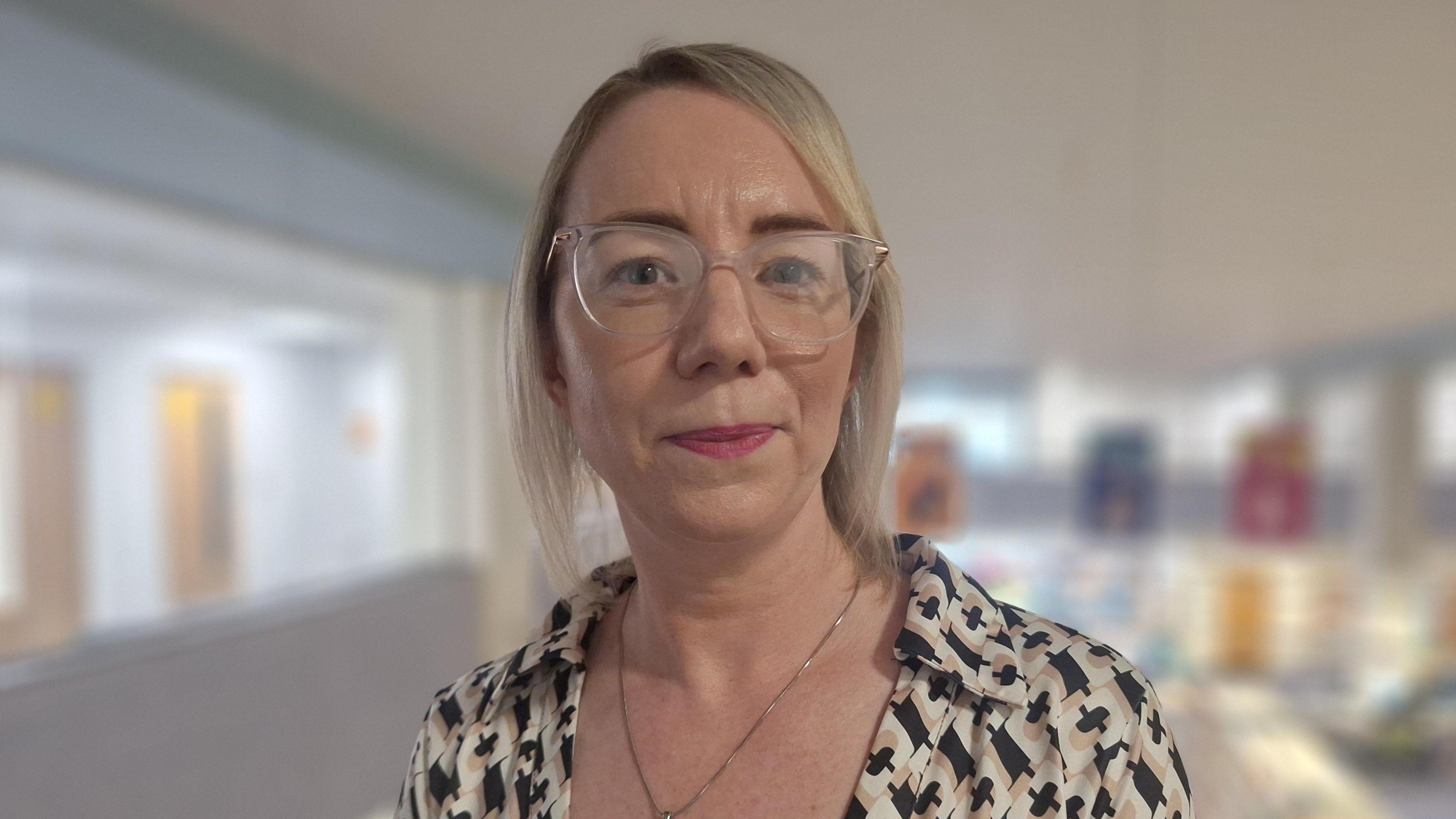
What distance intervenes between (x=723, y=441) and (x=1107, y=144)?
1642mm

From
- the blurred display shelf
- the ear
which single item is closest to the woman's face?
the ear

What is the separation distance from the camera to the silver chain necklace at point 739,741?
904 mm

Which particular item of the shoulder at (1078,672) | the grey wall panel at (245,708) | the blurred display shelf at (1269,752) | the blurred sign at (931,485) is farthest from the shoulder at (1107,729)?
the grey wall panel at (245,708)

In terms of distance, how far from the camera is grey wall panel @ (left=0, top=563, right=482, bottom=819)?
252 centimetres

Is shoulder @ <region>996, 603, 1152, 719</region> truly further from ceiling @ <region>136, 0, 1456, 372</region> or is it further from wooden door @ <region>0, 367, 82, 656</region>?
wooden door @ <region>0, 367, 82, 656</region>

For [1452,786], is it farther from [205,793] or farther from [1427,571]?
[205,793]

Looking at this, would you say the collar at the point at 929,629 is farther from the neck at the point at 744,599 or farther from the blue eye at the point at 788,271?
the blue eye at the point at 788,271

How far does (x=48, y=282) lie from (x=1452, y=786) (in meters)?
5.46

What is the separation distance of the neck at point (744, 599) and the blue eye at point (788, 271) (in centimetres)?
23

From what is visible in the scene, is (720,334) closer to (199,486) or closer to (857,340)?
(857,340)

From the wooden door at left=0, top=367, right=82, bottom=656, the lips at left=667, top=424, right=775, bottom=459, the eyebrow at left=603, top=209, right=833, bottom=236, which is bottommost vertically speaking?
the wooden door at left=0, top=367, right=82, bottom=656

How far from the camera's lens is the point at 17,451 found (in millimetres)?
3211

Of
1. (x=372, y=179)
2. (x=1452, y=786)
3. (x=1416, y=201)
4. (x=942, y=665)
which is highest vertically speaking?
(x=372, y=179)

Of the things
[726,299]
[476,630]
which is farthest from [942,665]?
[476,630]
